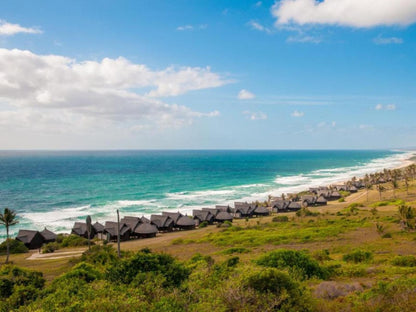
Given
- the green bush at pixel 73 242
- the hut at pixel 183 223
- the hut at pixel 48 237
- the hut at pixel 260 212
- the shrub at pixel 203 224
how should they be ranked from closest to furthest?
1. the green bush at pixel 73 242
2. the hut at pixel 48 237
3. the hut at pixel 183 223
4. the shrub at pixel 203 224
5. the hut at pixel 260 212

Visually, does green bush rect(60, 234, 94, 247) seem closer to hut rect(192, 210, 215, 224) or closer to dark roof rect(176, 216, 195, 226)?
dark roof rect(176, 216, 195, 226)

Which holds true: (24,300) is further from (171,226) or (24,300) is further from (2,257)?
(171,226)

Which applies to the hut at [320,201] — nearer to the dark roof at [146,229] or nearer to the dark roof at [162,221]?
the dark roof at [162,221]

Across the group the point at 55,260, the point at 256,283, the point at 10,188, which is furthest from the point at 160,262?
the point at 10,188

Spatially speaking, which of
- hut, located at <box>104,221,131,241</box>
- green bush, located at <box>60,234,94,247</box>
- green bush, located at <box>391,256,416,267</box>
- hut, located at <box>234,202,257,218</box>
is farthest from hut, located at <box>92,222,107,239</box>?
green bush, located at <box>391,256,416,267</box>

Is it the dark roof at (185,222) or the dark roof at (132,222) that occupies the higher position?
the dark roof at (132,222)

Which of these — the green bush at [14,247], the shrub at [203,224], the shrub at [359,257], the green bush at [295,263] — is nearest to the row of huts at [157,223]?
the shrub at [203,224]
